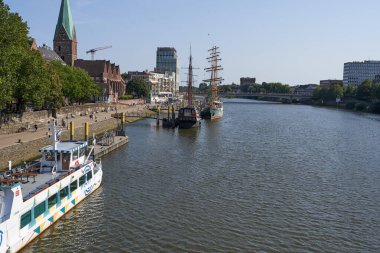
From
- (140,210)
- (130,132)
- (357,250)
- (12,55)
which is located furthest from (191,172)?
(130,132)

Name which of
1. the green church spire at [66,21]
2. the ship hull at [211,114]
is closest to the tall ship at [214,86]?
the ship hull at [211,114]

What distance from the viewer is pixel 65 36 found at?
138 metres

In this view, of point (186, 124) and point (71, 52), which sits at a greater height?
point (71, 52)

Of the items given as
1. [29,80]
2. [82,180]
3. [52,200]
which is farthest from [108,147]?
[52,200]

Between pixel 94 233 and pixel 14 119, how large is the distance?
35.4 meters

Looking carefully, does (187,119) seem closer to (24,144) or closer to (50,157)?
(24,144)

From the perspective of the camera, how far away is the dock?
4789cm

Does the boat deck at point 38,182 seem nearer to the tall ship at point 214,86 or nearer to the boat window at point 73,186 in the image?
the boat window at point 73,186

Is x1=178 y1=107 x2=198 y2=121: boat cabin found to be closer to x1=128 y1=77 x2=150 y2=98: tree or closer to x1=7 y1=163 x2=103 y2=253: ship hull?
x1=7 y1=163 x2=103 y2=253: ship hull

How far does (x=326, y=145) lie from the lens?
210 ft

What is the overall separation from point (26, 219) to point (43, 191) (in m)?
2.30

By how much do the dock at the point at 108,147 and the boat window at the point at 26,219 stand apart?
2203 cm

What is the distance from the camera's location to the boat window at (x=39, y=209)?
2446cm

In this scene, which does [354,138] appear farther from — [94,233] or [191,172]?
[94,233]
